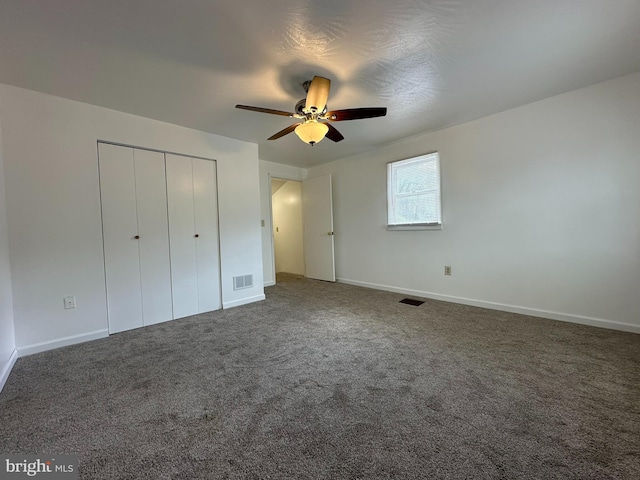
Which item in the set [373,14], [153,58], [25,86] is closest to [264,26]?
[373,14]

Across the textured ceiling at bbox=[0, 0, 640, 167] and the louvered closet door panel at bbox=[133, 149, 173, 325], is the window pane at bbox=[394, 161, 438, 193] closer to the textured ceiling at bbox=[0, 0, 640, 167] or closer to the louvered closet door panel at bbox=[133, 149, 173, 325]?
the textured ceiling at bbox=[0, 0, 640, 167]

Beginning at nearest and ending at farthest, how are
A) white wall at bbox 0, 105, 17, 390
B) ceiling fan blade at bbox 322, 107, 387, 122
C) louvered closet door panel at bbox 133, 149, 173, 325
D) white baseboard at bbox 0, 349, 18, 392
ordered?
white baseboard at bbox 0, 349, 18, 392 < white wall at bbox 0, 105, 17, 390 < ceiling fan blade at bbox 322, 107, 387, 122 < louvered closet door panel at bbox 133, 149, 173, 325

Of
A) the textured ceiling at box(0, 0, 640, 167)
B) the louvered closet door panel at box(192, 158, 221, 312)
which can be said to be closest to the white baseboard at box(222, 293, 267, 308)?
the louvered closet door panel at box(192, 158, 221, 312)

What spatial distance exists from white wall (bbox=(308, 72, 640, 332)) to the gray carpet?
0.45 metres

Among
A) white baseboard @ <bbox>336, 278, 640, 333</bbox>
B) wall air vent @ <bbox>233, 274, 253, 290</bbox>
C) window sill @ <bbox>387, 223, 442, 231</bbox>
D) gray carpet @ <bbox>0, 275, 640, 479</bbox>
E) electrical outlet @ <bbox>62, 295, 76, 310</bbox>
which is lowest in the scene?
gray carpet @ <bbox>0, 275, 640, 479</bbox>

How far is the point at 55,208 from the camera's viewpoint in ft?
7.82

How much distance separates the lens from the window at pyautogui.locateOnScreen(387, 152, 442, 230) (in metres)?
3.57

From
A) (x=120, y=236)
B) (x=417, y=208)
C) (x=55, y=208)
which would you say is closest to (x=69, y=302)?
(x=120, y=236)

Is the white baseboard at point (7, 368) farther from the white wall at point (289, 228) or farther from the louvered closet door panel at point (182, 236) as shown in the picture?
the white wall at point (289, 228)

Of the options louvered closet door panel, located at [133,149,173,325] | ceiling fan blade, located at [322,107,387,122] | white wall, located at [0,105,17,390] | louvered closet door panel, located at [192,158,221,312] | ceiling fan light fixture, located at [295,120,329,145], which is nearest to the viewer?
white wall, located at [0,105,17,390]

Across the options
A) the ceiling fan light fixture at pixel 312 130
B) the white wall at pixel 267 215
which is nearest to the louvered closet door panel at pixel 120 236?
the ceiling fan light fixture at pixel 312 130

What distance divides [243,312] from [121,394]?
168cm

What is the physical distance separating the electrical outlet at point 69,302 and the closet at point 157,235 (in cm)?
26

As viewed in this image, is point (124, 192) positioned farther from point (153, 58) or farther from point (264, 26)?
point (264, 26)
